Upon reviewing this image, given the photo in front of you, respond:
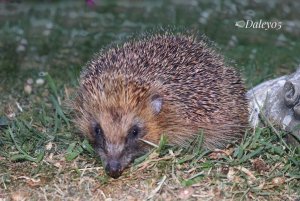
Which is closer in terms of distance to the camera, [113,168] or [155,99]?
[113,168]

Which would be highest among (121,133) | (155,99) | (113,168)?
(155,99)

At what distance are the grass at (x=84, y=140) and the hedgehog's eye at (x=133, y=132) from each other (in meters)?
0.17

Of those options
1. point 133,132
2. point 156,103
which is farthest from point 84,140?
point 156,103

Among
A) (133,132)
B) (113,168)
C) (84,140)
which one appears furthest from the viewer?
(84,140)

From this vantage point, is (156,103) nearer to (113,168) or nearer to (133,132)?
(133,132)

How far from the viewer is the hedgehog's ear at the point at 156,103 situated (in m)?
4.30

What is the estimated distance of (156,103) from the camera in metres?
4.31

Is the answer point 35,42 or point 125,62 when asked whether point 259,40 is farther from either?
point 125,62

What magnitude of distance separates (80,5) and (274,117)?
13.4ft

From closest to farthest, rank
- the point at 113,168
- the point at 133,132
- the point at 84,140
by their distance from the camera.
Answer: the point at 113,168, the point at 133,132, the point at 84,140

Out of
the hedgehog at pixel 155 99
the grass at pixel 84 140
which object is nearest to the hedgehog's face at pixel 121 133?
the hedgehog at pixel 155 99

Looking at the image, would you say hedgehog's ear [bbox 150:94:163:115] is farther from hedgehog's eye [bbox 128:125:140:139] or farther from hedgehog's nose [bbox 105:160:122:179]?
hedgehog's nose [bbox 105:160:122:179]

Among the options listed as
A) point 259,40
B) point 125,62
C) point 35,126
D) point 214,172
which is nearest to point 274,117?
point 214,172

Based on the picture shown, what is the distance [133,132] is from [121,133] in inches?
5.0
